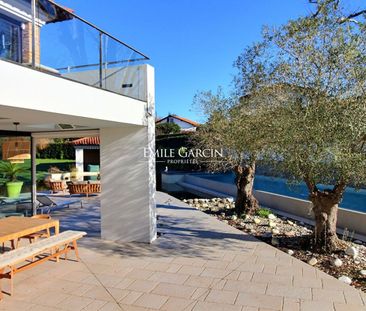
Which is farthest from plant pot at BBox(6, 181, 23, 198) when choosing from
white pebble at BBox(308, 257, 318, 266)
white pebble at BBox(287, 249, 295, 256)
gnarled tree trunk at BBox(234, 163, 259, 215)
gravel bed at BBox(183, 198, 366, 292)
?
white pebble at BBox(308, 257, 318, 266)

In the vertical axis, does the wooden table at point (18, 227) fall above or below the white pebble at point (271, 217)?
above

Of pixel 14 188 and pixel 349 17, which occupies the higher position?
pixel 349 17

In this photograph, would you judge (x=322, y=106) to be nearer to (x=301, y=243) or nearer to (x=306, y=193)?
(x=301, y=243)

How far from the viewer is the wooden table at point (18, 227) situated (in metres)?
6.57

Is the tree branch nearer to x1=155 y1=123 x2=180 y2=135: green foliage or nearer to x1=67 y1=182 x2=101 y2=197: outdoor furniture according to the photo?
x1=67 y1=182 x2=101 y2=197: outdoor furniture

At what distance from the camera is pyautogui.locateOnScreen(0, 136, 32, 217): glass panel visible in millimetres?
10903

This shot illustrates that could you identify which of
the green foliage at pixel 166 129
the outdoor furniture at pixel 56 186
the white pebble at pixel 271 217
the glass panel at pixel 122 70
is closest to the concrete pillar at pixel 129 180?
the glass panel at pixel 122 70

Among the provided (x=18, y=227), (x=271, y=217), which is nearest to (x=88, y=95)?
(x=18, y=227)

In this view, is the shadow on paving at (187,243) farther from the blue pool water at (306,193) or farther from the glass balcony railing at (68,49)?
the glass balcony railing at (68,49)

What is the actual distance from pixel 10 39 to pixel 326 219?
789 centimetres

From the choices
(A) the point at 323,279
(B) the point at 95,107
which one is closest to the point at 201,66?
(B) the point at 95,107

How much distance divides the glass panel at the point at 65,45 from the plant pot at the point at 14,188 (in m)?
5.85

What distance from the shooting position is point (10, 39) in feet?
17.0

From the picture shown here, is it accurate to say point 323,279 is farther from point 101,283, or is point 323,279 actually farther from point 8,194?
point 8,194
